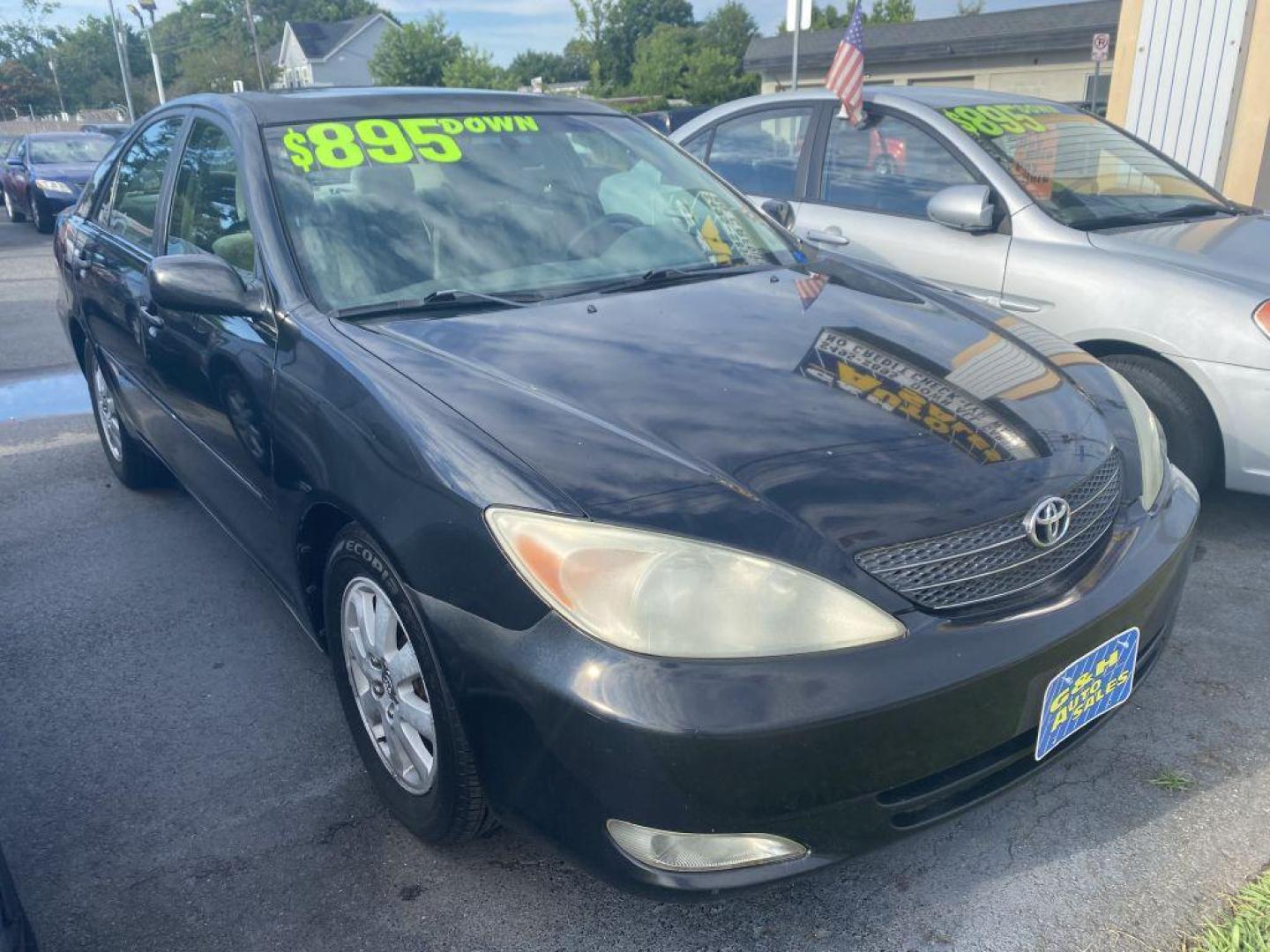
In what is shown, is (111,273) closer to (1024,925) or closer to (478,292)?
(478,292)

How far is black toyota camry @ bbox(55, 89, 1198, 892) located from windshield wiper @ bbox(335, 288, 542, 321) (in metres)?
0.01

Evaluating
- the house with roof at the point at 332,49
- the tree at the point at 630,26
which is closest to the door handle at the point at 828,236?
the tree at the point at 630,26

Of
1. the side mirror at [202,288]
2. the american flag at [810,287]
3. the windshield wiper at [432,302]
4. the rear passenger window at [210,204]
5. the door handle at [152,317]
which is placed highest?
the rear passenger window at [210,204]

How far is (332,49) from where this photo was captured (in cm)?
6706

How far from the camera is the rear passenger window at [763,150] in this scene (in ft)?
17.0

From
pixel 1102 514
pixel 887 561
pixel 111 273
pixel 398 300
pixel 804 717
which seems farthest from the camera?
pixel 111 273

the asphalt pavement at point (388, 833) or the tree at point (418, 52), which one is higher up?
the tree at point (418, 52)

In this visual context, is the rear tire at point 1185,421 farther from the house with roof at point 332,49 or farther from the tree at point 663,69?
the house with roof at point 332,49

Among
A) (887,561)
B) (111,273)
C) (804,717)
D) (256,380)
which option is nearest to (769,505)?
(887,561)

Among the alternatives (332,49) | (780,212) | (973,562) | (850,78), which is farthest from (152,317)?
(332,49)

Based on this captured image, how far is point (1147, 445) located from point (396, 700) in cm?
184

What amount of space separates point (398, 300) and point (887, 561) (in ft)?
4.62

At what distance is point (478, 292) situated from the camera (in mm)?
2697

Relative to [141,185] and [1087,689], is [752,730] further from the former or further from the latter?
[141,185]
